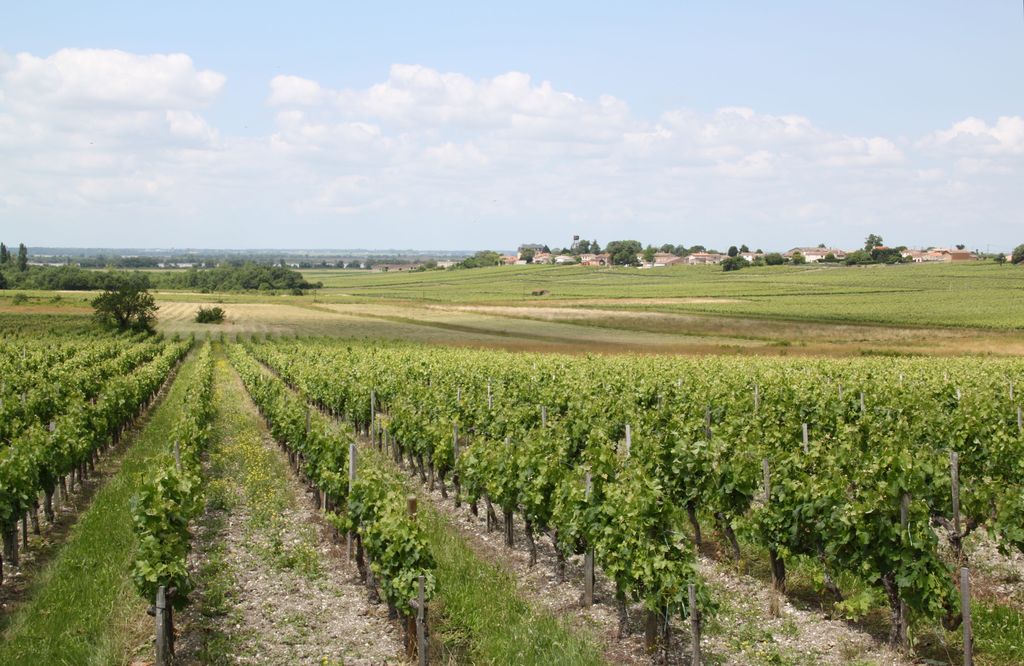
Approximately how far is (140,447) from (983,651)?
2050 cm

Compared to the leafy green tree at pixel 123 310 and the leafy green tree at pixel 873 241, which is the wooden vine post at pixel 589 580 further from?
the leafy green tree at pixel 873 241

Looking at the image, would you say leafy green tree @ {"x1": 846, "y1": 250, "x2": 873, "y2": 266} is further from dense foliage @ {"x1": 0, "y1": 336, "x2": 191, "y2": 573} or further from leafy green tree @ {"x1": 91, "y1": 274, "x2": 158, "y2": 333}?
dense foliage @ {"x1": 0, "y1": 336, "x2": 191, "y2": 573}

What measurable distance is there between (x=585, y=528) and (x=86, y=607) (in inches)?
260

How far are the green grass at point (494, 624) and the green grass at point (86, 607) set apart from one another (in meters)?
3.76

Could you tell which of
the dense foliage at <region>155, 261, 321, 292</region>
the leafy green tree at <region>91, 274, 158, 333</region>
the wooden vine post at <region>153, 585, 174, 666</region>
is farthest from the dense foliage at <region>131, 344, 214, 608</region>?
the dense foliage at <region>155, 261, 321, 292</region>

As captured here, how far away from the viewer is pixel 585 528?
11.2 meters

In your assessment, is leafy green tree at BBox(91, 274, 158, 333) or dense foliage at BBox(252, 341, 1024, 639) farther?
leafy green tree at BBox(91, 274, 158, 333)

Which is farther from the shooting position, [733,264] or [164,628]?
[733,264]

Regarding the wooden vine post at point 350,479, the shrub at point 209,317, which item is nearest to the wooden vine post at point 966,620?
the wooden vine post at point 350,479

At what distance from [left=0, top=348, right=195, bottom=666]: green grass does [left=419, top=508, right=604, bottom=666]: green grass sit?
3.76 metres

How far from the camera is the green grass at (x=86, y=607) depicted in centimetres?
971

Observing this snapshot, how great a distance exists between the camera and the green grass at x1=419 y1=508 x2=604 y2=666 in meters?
9.53

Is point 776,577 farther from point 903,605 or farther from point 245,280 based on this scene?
point 245,280

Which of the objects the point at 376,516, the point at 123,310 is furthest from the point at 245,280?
the point at 376,516
